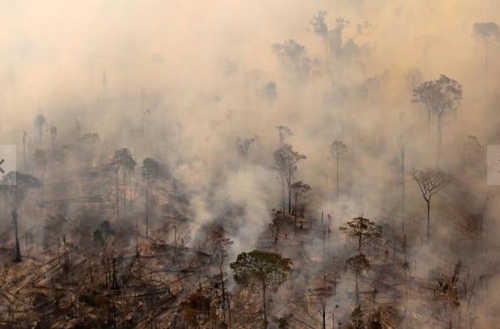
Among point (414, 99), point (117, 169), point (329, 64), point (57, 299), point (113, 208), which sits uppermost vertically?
point (329, 64)

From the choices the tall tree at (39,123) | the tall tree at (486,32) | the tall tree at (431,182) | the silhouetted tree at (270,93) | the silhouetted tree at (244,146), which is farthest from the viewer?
the silhouetted tree at (270,93)

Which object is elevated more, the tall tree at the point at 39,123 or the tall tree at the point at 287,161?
the tall tree at the point at 39,123

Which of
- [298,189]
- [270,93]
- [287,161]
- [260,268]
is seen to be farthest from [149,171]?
[270,93]

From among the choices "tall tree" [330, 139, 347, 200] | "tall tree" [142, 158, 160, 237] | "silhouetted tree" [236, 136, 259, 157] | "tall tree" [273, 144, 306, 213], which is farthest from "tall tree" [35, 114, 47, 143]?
"tall tree" [330, 139, 347, 200]

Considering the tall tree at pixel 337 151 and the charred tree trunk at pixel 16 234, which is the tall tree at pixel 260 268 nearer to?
the charred tree trunk at pixel 16 234

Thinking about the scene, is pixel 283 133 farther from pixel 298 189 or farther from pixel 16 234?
pixel 16 234

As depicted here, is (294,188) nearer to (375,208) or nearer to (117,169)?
(375,208)

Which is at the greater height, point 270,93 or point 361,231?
point 270,93

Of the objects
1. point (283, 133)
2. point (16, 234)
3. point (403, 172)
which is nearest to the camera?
point (16, 234)

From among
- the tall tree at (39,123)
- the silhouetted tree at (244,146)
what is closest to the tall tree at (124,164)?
the silhouetted tree at (244,146)

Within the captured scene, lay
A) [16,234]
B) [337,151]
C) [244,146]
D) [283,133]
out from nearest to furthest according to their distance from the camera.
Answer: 1. [16,234]
2. [337,151]
3. [244,146]
4. [283,133]

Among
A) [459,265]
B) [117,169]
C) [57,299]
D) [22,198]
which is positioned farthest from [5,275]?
[459,265]
